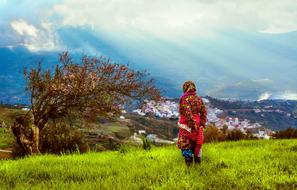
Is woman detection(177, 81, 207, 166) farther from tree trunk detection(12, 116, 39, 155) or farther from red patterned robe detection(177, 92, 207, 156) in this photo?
tree trunk detection(12, 116, 39, 155)

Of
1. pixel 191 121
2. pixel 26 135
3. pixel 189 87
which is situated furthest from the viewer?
pixel 26 135

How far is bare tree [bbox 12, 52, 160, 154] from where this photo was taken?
19.8 m

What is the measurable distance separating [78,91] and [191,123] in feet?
28.2

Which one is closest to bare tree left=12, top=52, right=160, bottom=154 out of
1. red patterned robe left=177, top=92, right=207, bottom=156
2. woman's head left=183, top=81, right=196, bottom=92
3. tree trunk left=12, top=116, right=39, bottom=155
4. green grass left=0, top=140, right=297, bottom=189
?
tree trunk left=12, top=116, right=39, bottom=155

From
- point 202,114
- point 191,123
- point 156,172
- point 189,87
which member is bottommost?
point 156,172

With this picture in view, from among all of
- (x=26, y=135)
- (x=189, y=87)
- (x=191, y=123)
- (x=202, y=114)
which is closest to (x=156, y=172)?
(x=191, y=123)

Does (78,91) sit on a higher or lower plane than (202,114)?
higher

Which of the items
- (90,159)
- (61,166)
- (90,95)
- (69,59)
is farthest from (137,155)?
(69,59)

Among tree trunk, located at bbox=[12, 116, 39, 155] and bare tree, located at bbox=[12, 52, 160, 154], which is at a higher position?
bare tree, located at bbox=[12, 52, 160, 154]

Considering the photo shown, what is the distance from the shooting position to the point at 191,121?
1237 cm

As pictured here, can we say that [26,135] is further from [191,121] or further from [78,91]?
[191,121]

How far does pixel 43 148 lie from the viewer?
2236 cm

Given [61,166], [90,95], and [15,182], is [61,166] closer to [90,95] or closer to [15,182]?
[15,182]

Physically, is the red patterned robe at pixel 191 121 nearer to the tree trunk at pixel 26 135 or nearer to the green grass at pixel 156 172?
the green grass at pixel 156 172
